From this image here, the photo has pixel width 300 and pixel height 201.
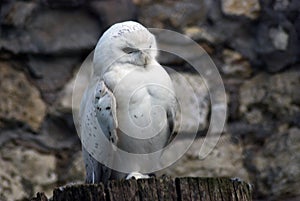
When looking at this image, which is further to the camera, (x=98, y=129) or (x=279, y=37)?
(x=279, y=37)

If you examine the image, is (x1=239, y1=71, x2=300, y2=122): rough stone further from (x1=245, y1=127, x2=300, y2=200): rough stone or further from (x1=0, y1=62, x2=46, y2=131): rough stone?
(x1=0, y1=62, x2=46, y2=131): rough stone

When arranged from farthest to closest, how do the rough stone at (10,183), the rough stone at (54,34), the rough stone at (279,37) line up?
the rough stone at (279,37)
the rough stone at (54,34)
the rough stone at (10,183)

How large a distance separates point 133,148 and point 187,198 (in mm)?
836

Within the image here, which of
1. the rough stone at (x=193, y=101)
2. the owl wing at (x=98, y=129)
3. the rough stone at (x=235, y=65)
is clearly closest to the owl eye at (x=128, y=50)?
the owl wing at (x=98, y=129)

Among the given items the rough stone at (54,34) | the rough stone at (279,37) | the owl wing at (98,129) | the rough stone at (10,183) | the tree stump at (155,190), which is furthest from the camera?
the rough stone at (279,37)

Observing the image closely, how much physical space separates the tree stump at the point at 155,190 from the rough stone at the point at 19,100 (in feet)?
5.90

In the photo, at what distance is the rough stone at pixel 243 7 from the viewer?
15.8 feet

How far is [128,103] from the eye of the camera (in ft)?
11.7

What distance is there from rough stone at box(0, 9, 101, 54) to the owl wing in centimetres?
93

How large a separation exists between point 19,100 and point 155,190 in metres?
1.99

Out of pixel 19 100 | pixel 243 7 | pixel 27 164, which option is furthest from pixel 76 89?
pixel 243 7

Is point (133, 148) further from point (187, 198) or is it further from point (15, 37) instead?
point (15, 37)

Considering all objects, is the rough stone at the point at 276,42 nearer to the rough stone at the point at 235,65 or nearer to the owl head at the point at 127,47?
the rough stone at the point at 235,65

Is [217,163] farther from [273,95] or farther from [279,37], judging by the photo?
[279,37]
